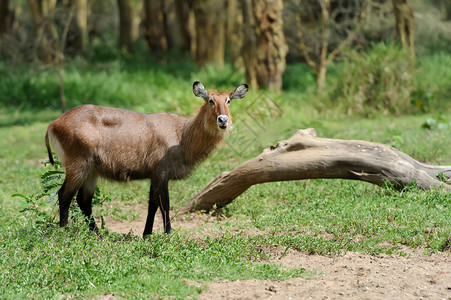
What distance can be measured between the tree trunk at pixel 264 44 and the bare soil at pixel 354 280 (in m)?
9.62

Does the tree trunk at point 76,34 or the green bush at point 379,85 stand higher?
the tree trunk at point 76,34

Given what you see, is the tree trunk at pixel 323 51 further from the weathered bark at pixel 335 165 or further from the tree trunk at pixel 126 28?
the tree trunk at pixel 126 28

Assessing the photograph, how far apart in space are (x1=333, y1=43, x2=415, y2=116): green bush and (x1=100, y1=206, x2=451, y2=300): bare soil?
8.87m

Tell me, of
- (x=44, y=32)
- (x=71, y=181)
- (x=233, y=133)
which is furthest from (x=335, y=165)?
(x=44, y=32)

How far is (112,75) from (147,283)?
13.9 m

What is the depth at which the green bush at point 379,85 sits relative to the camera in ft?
45.1

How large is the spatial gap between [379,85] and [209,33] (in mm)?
8167

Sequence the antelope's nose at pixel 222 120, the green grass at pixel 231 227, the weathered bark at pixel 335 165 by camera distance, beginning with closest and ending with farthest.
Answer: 1. the green grass at pixel 231 227
2. the antelope's nose at pixel 222 120
3. the weathered bark at pixel 335 165

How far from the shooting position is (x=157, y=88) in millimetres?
16594

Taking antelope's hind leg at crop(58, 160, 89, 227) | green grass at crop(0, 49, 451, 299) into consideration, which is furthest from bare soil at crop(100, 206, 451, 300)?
antelope's hind leg at crop(58, 160, 89, 227)

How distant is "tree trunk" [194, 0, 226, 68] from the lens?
65.8 feet

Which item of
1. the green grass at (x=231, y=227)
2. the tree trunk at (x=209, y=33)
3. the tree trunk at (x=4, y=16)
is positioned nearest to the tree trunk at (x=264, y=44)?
the green grass at (x=231, y=227)

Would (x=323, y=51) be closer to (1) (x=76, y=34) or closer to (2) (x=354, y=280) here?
(1) (x=76, y=34)

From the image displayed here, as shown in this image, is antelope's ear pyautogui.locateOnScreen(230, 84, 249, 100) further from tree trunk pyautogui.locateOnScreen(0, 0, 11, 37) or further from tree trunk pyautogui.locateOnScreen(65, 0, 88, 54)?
tree trunk pyautogui.locateOnScreen(0, 0, 11, 37)
